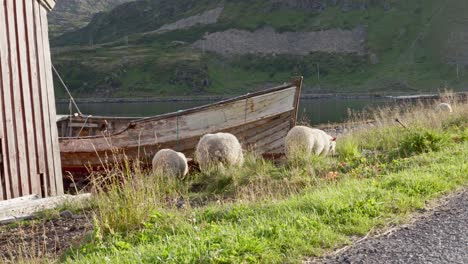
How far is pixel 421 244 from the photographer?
5.62 metres

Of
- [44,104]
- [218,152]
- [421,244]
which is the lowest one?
[218,152]

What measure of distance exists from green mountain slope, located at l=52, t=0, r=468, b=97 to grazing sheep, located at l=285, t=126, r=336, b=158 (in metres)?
81.9

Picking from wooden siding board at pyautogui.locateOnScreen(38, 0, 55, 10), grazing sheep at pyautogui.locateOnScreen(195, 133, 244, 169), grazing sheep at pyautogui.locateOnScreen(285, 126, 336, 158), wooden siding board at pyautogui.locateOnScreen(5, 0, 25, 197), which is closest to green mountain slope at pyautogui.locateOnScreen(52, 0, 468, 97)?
grazing sheep at pyautogui.locateOnScreen(285, 126, 336, 158)

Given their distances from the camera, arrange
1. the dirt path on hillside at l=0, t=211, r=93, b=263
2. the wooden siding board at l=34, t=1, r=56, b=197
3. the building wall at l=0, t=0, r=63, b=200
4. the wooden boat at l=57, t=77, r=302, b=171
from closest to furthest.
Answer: the dirt path on hillside at l=0, t=211, r=93, b=263 → the building wall at l=0, t=0, r=63, b=200 → the wooden siding board at l=34, t=1, r=56, b=197 → the wooden boat at l=57, t=77, r=302, b=171

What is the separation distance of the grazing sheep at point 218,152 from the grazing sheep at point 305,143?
123cm

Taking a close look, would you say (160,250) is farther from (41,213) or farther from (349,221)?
(41,213)

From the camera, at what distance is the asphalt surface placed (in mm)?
5238

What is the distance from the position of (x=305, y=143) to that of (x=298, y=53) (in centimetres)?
11621

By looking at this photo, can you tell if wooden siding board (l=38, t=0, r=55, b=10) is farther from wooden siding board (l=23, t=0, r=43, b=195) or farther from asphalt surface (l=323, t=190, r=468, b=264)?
asphalt surface (l=323, t=190, r=468, b=264)

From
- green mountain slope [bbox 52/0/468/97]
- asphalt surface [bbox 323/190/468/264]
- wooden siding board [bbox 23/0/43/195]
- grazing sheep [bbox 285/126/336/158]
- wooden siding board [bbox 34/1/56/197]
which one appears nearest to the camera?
asphalt surface [bbox 323/190/468/264]

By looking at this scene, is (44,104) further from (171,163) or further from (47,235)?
(47,235)

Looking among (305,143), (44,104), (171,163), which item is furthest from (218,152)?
(44,104)

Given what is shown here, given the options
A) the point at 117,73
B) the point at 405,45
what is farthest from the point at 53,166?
the point at 405,45

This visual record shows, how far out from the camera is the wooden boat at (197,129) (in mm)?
15305
